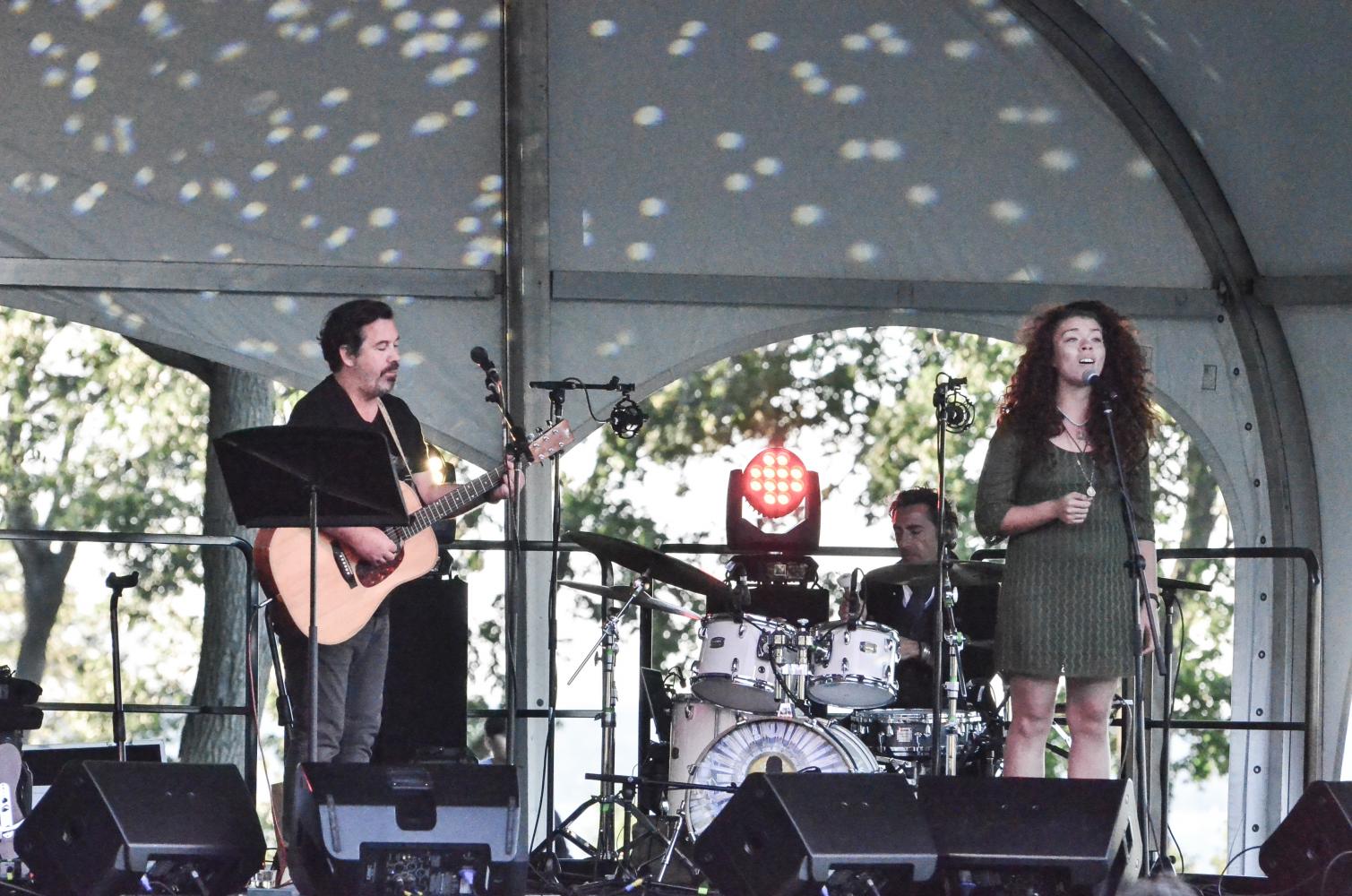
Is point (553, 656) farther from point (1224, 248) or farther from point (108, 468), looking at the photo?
point (108, 468)

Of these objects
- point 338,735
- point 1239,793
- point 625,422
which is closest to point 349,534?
point 338,735

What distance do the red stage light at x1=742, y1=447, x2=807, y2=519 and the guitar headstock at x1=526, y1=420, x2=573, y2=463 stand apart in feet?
3.73

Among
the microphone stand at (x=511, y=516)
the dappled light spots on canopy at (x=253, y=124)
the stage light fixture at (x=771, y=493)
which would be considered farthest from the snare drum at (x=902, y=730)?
the dappled light spots on canopy at (x=253, y=124)

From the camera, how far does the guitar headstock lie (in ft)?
17.8

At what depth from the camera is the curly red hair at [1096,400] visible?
4.84 metres

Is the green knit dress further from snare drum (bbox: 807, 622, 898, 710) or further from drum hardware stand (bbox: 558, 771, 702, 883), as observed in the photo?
drum hardware stand (bbox: 558, 771, 702, 883)

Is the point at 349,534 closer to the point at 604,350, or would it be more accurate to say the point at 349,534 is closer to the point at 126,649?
the point at 604,350

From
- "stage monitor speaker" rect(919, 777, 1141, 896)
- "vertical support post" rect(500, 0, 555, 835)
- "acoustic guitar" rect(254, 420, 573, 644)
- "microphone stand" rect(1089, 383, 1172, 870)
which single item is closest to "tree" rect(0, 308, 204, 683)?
"vertical support post" rect(500, 0, 555, 835)

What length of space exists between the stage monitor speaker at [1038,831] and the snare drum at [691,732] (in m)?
2.12

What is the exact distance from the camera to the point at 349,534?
5078mm

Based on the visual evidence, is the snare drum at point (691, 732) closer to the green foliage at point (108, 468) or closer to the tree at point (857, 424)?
the green foliage at point (108, 468)

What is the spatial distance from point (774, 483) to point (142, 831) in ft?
10.0

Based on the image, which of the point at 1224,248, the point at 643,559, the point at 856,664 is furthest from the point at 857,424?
the point at 643,559

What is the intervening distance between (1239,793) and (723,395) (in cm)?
1111
